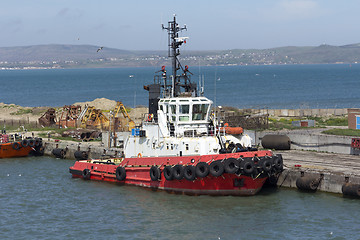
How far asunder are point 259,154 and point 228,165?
1.96 m

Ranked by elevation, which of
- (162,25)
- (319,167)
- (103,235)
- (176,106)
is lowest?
(103,235)

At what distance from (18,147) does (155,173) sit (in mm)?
17126

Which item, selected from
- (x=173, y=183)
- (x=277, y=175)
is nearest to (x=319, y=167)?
(x=277, y=175)

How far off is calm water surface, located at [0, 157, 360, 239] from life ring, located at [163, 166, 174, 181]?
1.00m

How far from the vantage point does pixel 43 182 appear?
102 ft

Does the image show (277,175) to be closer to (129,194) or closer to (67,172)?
(129,194)

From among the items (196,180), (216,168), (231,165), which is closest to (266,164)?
(231,165)

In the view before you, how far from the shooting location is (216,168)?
81.0ft

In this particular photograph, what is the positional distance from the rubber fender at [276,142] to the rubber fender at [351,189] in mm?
9781

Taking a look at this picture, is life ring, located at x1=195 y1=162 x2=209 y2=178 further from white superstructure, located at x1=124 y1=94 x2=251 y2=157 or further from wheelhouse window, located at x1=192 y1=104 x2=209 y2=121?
wheelhouse window, located at x1=192 y1=104 x2=209 y2=121

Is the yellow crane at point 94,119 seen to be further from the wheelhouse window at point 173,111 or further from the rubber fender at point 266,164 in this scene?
the rubber fender at point 266,164

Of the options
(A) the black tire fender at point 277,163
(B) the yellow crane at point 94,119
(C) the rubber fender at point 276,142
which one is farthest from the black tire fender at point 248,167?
(B) the yellow crane at point 94,119

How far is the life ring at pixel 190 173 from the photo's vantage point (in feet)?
82.7

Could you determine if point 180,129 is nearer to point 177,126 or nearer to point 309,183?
point 177,126
